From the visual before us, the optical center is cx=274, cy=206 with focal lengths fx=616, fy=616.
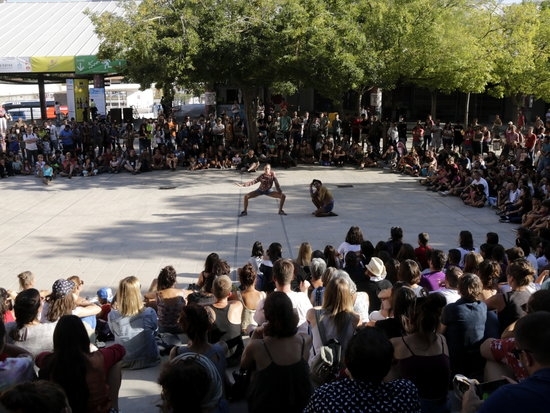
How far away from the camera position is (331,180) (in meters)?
18.6

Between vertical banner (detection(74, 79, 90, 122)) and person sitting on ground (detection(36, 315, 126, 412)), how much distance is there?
967 inches

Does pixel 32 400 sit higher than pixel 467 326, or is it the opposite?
pixel 32 400

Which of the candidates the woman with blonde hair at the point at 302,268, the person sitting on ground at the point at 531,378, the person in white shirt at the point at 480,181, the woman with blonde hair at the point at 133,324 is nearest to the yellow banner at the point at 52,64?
the person in white shirt at the point at 480,181

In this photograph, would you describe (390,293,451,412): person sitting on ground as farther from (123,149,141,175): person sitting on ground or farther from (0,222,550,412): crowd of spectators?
(123,149,141,175): person sitting on ground

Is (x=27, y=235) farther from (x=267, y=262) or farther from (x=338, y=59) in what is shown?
(x=338, y=59)

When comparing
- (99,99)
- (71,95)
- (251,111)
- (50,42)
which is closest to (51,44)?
(50,42)

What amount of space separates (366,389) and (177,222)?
10944 mm

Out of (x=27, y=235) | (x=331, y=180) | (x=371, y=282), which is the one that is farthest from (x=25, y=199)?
(x=371, y=282)

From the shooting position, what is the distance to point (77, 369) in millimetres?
3402

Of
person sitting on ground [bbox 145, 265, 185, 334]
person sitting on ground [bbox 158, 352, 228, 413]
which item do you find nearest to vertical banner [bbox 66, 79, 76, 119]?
person sitting on ground [bbox 145, 265, 185, 334]

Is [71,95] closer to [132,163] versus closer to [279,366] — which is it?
[132,163]

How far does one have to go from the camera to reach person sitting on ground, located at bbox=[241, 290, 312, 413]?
386 cm

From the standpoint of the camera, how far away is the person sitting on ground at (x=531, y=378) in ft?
7.54

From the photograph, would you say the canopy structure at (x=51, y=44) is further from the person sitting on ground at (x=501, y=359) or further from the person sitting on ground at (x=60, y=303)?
the person sitting on ground at (x=501, y=359)
